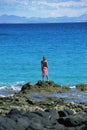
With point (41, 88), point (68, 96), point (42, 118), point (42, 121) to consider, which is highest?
point (41, 88)

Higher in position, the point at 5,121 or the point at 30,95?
the point at 30,95

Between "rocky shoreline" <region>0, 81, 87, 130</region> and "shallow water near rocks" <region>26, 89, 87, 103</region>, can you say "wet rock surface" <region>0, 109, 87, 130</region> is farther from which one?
"shallow water near rocks" <region>26, 89, 87, 103</region>

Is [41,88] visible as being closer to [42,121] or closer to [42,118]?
[42,118]

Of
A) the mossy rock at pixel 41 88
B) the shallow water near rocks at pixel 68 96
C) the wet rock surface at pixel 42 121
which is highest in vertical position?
the mossy rock at pixel 41 88

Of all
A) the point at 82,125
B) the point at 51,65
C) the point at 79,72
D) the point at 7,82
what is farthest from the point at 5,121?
the point at 51,65

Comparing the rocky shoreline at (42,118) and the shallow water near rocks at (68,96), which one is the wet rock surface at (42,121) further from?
the shallow water near rocks at (68,96)

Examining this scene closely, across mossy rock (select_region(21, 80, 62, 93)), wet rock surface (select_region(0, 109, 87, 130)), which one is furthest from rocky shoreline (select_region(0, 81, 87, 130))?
mossy rock (select_region(21, 80, 62, 93))

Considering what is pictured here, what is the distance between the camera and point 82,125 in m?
15.5

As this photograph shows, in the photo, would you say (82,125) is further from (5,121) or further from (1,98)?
(1,98)

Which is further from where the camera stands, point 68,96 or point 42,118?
point 68,96

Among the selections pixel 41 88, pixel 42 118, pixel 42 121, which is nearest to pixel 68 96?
pixel 41 88

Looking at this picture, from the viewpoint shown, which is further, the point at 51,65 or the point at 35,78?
the point at 51,65

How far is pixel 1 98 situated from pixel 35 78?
14.5 meters

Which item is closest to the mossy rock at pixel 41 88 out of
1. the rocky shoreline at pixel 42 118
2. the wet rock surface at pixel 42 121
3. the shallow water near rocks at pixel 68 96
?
the shallow water near rocks at pixel 68 96
